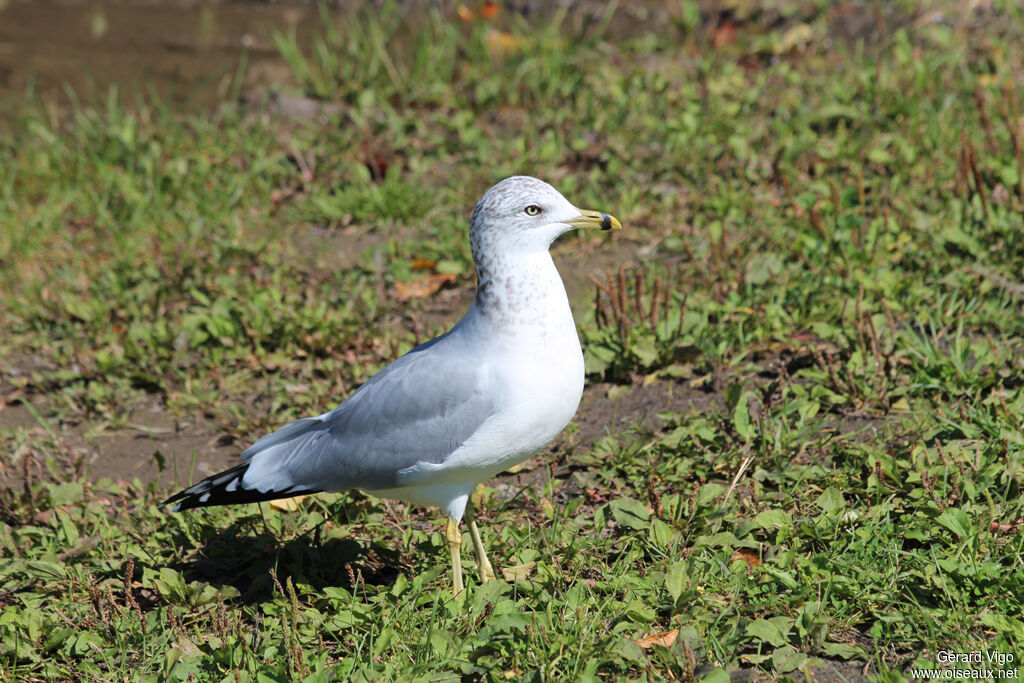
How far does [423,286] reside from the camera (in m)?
5.24

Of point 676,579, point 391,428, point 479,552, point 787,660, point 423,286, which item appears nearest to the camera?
point 787,660

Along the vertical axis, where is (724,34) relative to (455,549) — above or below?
above

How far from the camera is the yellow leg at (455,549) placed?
3.28m

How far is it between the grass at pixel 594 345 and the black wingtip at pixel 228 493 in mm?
276

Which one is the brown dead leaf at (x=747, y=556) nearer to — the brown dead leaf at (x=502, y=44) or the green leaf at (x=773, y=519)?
the green leaf at (x=773, y=519)

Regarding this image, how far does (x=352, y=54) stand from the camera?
7.08m

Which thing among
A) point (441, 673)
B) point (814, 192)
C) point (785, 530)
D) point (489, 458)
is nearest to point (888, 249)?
point (814, 192)

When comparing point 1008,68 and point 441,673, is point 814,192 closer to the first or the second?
point 1008,68

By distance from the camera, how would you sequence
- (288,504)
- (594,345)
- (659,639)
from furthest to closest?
(594,345) → (288,504) → (659,639)

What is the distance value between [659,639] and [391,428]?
3.21 ft

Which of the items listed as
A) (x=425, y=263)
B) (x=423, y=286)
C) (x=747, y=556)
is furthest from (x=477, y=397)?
(x=425, y=263)

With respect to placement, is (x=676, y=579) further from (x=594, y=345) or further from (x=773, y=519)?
(x=594, y=345)

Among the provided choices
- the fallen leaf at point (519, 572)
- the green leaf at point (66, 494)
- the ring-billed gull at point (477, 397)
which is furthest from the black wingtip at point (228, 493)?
the green leaf at point (66, 494)

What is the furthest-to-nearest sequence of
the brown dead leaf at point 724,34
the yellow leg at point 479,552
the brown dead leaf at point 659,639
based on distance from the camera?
the brown dead leaf at point 724,34
the yellow leg at point 479,552
the brown dead leaf at point 659,639
